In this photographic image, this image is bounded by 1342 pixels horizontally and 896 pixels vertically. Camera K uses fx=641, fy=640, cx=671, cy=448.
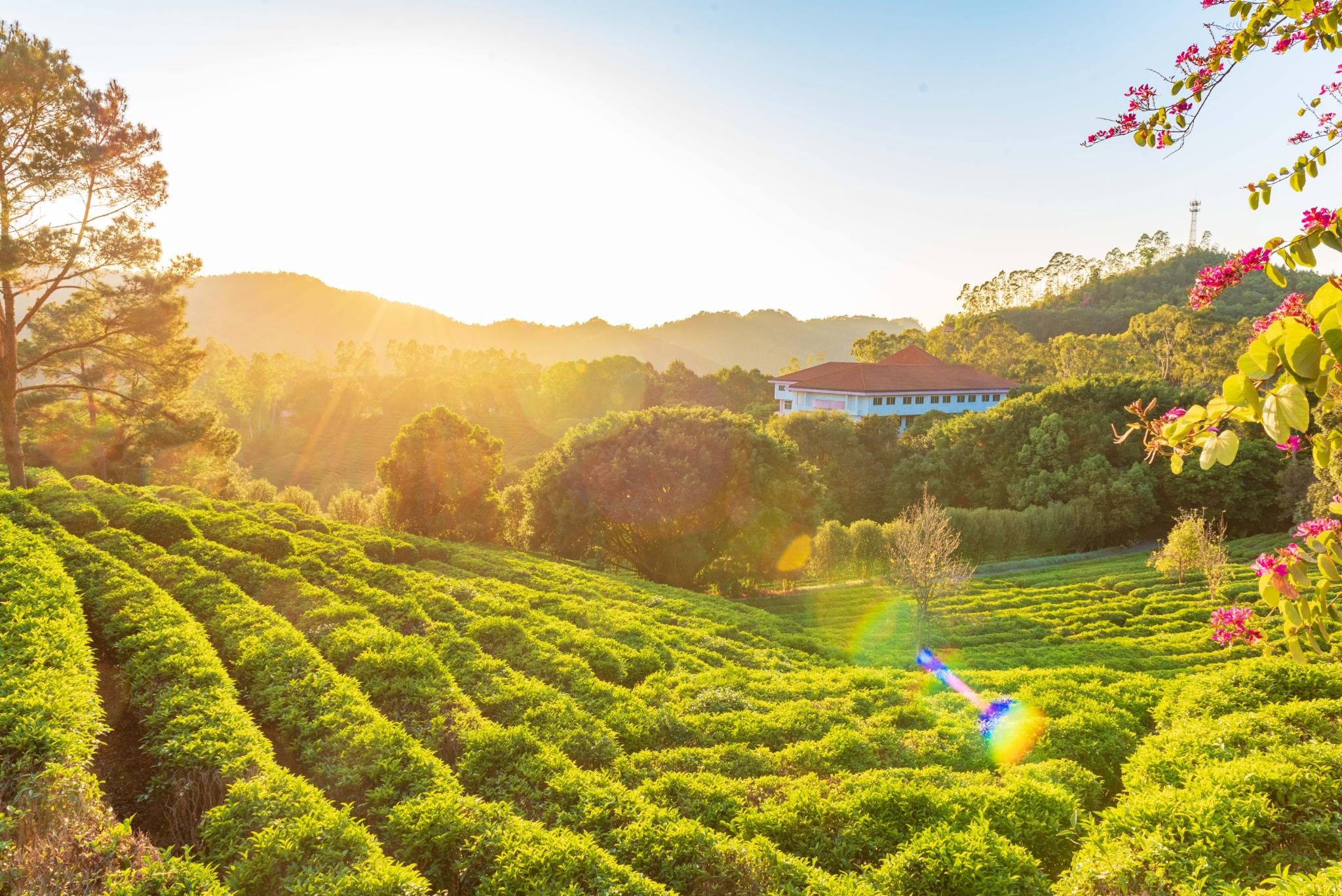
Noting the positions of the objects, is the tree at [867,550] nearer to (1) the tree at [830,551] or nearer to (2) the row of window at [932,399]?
(1) the tree at [830,551]

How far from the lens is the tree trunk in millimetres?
24312

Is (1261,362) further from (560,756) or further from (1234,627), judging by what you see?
(560,756)

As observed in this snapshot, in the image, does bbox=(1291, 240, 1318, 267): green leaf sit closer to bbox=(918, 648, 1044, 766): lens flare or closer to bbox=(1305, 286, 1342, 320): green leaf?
bbox=(1305, 286, 1342, 320): green leaf

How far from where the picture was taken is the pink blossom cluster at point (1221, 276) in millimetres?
2984

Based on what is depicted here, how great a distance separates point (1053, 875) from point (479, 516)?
33011 mm

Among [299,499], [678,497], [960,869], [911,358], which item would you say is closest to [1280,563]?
[960,869]

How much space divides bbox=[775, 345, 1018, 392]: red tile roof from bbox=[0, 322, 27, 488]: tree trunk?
201 feet

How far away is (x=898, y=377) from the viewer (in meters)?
70.6

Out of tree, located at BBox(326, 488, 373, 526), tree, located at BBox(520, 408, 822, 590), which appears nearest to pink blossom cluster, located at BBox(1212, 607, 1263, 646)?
tree, located at BBox(520, 408, 822, 590)

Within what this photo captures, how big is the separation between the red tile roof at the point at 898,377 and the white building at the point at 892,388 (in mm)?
72

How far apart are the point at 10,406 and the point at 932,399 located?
7055 cm

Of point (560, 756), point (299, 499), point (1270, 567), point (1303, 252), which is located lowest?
point (299, 499)

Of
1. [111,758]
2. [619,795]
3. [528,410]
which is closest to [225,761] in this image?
[111,758]

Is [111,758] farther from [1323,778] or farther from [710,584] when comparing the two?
[710,584]
